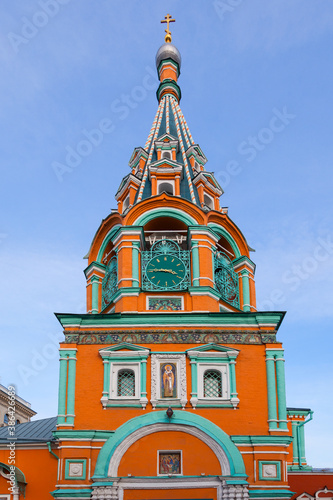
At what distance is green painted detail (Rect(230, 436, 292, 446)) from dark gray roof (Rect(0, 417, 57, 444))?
5447 millimetres

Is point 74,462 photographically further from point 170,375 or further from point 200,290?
point 200,290

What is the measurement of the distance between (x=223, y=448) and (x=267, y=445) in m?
1.14

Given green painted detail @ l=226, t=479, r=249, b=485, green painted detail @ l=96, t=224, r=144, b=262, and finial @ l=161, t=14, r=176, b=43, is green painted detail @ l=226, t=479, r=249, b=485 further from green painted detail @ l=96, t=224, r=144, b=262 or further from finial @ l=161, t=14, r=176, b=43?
finial @ l=161, t=14, r=176, b=43

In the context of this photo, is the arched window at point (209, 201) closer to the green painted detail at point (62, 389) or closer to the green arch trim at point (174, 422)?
the green painted detail at point (62, 389)

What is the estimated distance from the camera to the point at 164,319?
1712 centimetres

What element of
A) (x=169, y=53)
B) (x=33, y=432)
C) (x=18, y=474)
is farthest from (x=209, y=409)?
(x=169, y=53)

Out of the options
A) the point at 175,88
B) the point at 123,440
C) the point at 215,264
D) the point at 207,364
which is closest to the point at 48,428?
the point at 123,440

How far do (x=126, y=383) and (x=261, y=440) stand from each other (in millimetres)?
3852

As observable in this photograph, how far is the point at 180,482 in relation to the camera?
15.4m

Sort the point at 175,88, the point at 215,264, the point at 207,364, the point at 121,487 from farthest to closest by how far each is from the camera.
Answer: the point at 175,88, the point at 215,264, the point at 207,364, the point at 121,487

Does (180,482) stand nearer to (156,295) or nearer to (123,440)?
(123,440)

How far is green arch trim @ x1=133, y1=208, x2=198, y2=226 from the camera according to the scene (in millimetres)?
18938

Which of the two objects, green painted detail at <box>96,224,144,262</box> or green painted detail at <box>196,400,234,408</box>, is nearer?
green painted detail at <box>196,400,234,408</box>

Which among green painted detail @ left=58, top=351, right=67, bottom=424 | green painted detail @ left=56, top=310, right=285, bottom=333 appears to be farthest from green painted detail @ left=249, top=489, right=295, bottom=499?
green painted detail @ left=58, top=351, right=67, bottom=424
